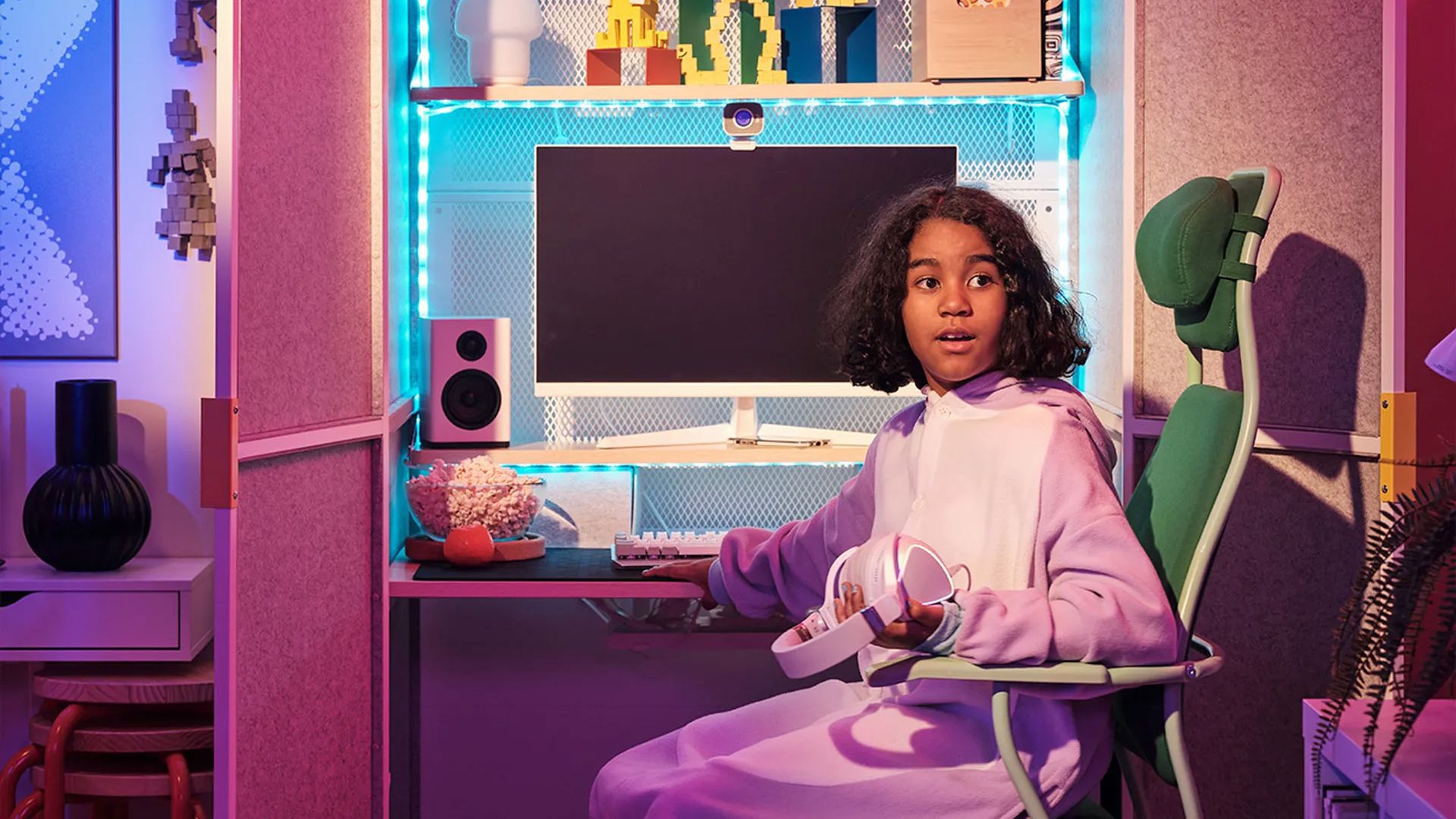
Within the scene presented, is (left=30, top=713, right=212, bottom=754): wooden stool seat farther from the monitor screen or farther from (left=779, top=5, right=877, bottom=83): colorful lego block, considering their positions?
(left=779, top=5, right=877, bottom=83): colorful lego block

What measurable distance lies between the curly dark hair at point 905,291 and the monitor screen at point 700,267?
48 cm

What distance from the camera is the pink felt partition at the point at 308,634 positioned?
1.53m

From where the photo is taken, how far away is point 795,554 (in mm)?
1741

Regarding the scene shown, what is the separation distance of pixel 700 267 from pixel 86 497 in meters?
1.07

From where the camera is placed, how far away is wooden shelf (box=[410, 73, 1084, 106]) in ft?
7.18

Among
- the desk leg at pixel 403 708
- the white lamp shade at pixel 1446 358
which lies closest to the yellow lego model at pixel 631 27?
the desk leg at pixel 403 708

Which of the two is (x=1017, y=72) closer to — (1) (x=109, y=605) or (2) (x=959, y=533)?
(2) (x=959, y=533)

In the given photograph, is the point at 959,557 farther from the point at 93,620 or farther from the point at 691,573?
the point at 93,620

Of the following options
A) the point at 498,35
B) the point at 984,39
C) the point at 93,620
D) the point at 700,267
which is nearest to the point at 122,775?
the point at 93,620

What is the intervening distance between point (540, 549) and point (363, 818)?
0.48 meters

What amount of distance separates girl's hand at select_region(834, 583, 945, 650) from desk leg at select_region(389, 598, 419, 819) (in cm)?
97

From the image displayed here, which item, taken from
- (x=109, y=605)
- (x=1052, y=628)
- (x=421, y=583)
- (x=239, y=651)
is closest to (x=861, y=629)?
(x=1052, y=628)

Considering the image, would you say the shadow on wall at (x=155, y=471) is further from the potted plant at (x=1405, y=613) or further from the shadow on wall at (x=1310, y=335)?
the potted plant at (x=1405, y=613)

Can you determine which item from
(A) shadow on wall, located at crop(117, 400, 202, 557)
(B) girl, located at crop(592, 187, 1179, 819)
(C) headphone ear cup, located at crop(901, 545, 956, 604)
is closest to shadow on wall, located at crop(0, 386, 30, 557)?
(A) shadow on wall, located at crop(117, 400, 202, 557)
